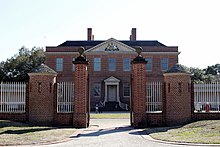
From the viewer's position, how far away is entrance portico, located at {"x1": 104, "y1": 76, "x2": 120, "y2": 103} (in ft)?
138

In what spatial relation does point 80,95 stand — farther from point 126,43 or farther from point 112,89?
point 126,43

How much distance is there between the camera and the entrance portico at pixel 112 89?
1655 inches

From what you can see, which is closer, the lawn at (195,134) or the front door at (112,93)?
the lawn at (195,134)

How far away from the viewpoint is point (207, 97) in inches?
672

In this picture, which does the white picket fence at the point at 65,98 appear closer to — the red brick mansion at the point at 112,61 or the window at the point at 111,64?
the red brick mansion at the point at 112,61

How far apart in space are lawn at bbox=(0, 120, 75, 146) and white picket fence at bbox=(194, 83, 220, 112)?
25.0 ft

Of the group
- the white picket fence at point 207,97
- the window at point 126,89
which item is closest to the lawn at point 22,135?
the white picket fence at point 207,97

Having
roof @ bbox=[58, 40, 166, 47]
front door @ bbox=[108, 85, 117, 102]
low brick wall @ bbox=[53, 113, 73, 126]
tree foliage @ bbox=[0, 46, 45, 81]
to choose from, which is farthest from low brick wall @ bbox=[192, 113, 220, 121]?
tree foliage @ bbox=[0, 46, 45, 81]

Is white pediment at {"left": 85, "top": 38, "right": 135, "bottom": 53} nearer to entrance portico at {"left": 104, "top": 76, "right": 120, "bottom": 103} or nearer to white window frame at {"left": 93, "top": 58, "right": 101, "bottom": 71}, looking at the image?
white window frame at {"left": 93, "top": 58, "right": 101, "bottom": 71}

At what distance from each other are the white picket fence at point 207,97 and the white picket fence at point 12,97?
30.7 ft

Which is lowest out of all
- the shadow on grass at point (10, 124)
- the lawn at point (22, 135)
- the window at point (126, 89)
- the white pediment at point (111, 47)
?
the lawn at point (22, 135)

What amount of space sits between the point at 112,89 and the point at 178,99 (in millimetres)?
26495

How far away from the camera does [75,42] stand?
158ft

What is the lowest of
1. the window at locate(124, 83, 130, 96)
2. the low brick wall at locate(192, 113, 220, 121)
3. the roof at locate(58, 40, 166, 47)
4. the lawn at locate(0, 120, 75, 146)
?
the lawn at locate(0, 120, 75, 146)
